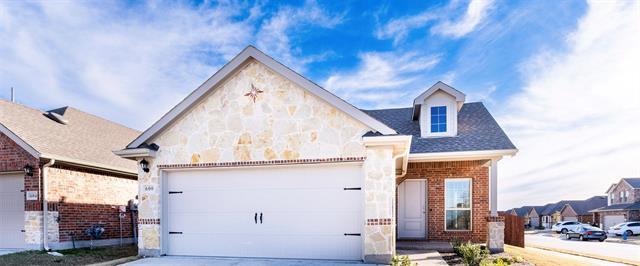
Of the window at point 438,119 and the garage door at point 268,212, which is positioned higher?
the window at point 438,119

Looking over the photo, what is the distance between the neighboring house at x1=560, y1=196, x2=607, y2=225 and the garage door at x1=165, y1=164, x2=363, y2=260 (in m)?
54.1

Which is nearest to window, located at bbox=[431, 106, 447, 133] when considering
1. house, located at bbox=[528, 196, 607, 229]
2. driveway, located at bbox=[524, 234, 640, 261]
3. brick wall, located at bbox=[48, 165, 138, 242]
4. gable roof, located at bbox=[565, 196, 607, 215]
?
driveway, located at bbox=[524, 234, 640, 261]

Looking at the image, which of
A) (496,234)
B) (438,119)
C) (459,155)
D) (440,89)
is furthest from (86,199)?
(496,234)

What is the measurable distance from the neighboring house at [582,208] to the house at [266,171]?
177 ft

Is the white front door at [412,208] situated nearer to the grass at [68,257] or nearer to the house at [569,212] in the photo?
the grass at [68,257]

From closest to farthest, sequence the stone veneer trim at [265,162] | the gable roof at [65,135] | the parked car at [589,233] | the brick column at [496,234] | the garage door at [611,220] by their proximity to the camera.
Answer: the stone veneer trim at [265,162] → the brick column at [496,234] → the gable roof at [65,135] → the parked car at [589,233] → the garage door at [611,220]

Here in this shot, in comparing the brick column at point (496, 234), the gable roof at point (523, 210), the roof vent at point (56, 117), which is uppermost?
the roof vent at point (56, 117)

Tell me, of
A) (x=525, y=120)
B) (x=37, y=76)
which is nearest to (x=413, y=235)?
(x=525, y=120)

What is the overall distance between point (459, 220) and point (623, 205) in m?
37.3

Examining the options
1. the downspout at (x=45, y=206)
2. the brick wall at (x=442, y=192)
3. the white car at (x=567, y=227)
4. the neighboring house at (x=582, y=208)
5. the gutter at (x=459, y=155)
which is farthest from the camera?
the neighboring house at (x=582, y=208)

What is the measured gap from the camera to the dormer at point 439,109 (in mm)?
12391

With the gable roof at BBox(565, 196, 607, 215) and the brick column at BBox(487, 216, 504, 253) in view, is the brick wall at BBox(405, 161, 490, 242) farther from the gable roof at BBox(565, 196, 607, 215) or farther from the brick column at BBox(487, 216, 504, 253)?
the gable roof at BBox(565, 196, 607, 215)

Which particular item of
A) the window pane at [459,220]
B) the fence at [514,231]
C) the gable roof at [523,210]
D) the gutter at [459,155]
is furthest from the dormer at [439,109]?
A: the gable roof at [523,210]

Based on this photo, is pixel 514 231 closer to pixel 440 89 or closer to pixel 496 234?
pixel 496 234
